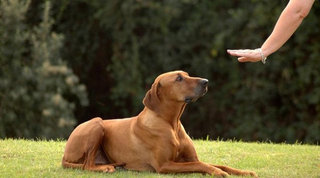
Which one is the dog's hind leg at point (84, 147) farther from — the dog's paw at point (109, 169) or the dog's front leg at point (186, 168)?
the dog's front leg at point (186, 168)

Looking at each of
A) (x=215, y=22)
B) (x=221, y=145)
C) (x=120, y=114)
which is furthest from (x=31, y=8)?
(x=221, y=145)

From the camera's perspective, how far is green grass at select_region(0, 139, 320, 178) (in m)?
7.07

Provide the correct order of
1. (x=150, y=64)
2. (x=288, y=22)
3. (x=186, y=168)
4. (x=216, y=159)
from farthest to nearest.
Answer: (x=150, y=64) < (x=216, y=159) < (x=186, y=168) < (x=288, y=22)

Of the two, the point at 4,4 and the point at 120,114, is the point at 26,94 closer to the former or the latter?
the point at 4,4

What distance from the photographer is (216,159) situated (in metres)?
8.27

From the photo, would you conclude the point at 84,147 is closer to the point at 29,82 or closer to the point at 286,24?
the point at 286,24

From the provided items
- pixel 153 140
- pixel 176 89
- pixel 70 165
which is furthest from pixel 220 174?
pixel 70 165

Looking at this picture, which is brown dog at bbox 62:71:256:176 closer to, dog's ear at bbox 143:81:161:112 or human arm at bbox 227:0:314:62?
dog's ear at bbox 143:81:161:112

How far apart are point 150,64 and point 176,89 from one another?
11.8m

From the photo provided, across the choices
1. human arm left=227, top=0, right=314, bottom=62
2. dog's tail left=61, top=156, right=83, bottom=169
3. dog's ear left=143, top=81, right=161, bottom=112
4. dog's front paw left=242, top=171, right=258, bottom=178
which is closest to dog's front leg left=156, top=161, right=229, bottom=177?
dog's front paw left=242, top=171, right=258, bottom=178

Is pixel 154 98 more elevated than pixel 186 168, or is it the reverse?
pixel 154 98

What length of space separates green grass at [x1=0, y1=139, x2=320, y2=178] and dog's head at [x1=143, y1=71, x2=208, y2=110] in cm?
73

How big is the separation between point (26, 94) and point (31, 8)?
337 centimetres

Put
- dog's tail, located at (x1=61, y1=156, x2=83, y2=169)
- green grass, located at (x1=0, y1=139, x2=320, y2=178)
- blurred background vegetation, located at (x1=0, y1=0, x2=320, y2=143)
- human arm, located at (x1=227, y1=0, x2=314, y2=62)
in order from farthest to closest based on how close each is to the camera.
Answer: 1. blurred background vegetation, located at (x1=0, y1=0, x2=320, y2=143)
2. dog's tail, located at (x1=61, y1=156, x2=83, y2=169)
3. green grass, located at (x1=0, y1=139, x2=320, y2=178)
4. human arm, located at (x1=227, y1=0, x2=314, y2=62)
